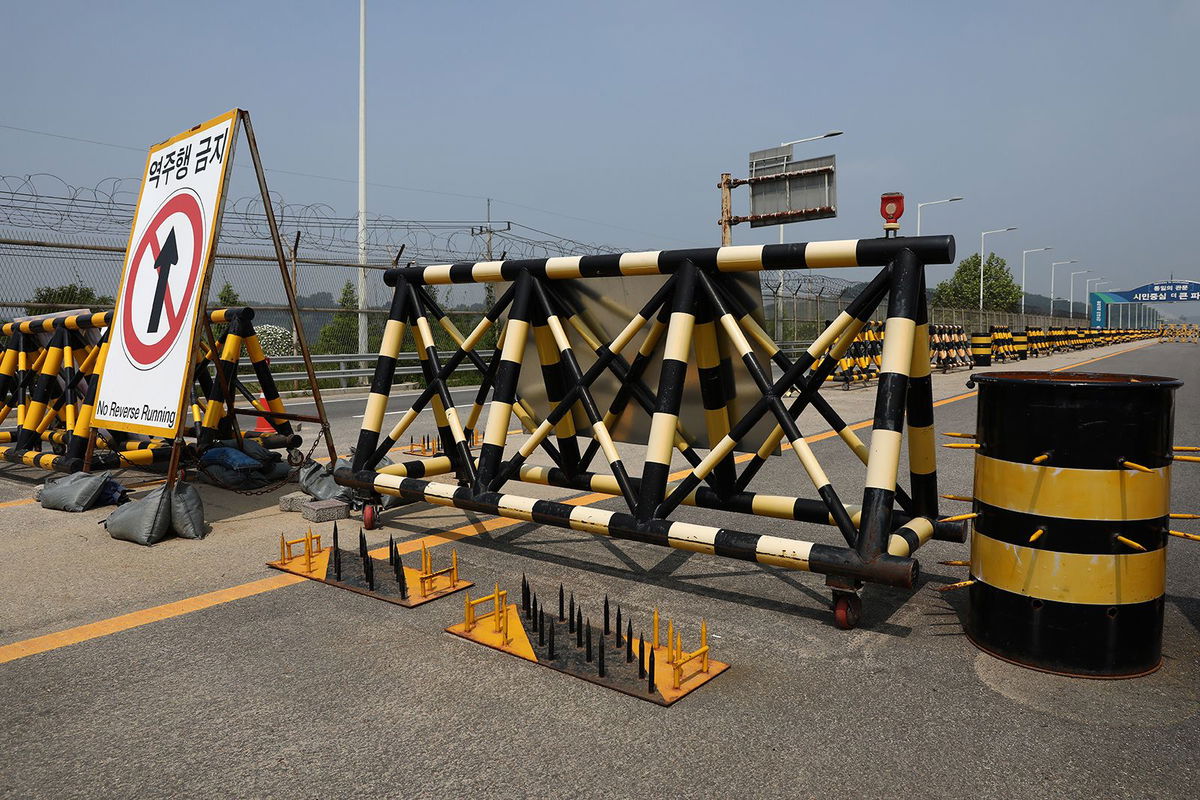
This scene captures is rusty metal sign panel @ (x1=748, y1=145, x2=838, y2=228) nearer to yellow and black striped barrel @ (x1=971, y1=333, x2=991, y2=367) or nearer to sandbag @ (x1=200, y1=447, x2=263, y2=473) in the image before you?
yellow and black striped barrel @ (x1=971, y1=333, x2=991, y2=367)

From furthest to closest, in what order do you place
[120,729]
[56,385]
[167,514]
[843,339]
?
1. [56,385]
2. [167,514]
3. [843,339]
4. [120,729]

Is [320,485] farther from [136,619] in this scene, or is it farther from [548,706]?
[548,706]

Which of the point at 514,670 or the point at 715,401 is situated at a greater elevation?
the point at 715,401

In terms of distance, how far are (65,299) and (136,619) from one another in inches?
506

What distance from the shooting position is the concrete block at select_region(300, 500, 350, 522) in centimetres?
570

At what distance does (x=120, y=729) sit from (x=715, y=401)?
10.3 feet

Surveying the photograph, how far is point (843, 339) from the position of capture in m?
4.22

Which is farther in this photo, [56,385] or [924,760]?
[56,385]

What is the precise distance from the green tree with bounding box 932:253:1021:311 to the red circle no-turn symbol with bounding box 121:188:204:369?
76.1 m

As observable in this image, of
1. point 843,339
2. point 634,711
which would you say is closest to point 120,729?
point 634,711

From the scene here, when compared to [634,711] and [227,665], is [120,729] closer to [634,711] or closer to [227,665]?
[227,665]

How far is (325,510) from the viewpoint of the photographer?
18.7 ft

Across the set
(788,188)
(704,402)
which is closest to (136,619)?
(704,402)

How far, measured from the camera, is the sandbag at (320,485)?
611cm
